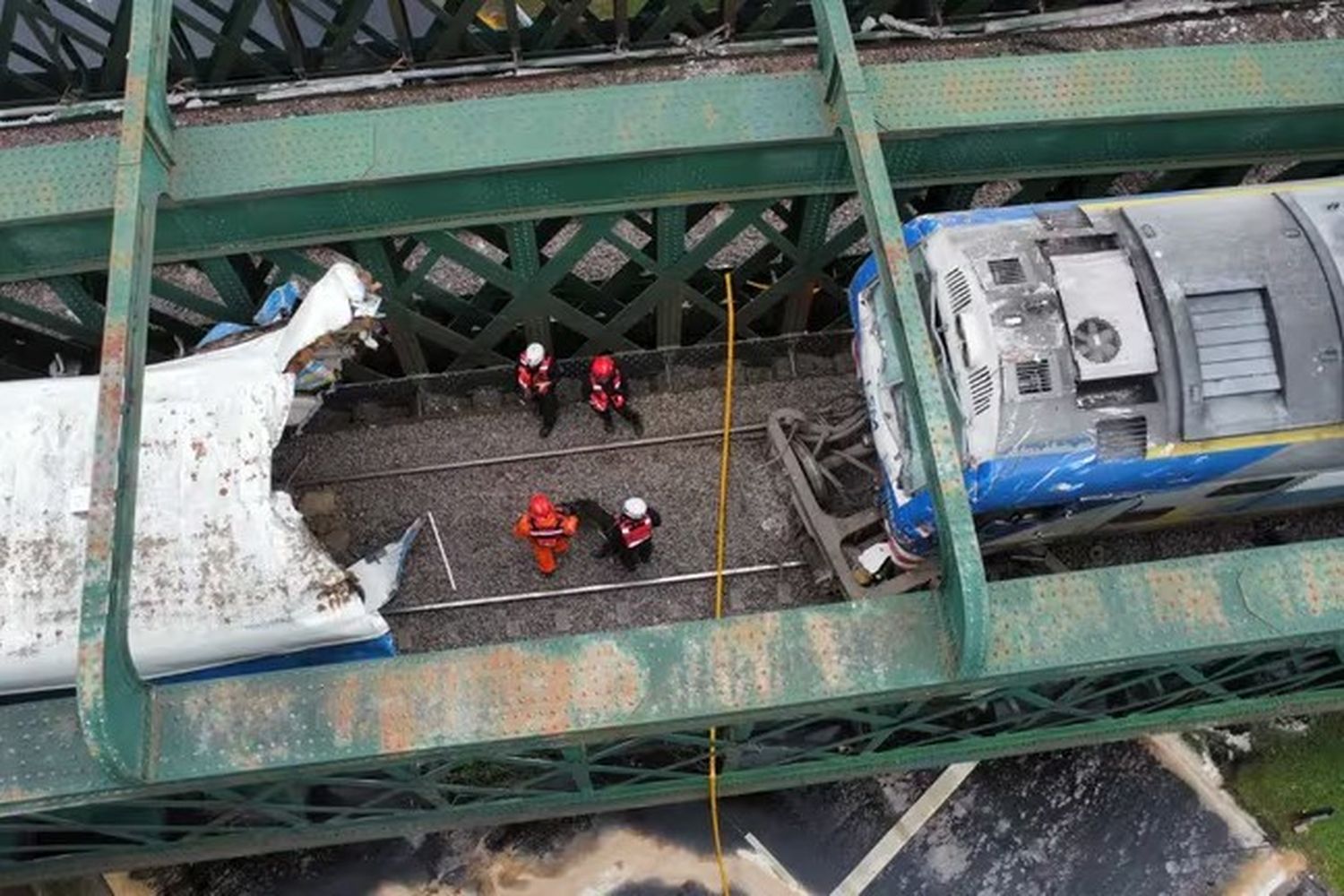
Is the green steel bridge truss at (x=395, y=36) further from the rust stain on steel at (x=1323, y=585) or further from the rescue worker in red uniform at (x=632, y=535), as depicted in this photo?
the rust stain on steel at (x=1323, y=585)

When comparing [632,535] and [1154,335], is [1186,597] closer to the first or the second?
[1154,335]

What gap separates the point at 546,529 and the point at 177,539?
102 inches

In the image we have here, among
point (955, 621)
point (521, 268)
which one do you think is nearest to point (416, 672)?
point (955, 621)

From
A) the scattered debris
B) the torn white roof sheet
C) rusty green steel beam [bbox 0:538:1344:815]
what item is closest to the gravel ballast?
the torn white roof sheet

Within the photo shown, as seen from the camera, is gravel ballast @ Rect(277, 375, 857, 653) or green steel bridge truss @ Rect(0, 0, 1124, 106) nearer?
gravel ballast @ Rect(277, 375, 857, 653)

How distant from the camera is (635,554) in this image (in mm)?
9148

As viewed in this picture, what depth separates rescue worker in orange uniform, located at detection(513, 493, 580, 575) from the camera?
862 cm

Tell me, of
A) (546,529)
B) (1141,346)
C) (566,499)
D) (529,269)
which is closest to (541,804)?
(546,529)

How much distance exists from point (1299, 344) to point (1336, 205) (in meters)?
1.17

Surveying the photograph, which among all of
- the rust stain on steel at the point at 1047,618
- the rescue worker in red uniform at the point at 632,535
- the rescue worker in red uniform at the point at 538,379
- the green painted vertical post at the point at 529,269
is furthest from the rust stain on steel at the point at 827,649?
the rescue worker in red uniform at the point at 538,379

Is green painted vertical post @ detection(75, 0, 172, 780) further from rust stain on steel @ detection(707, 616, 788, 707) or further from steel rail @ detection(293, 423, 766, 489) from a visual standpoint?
steel rail @ detection(293, 423, 766, 489)

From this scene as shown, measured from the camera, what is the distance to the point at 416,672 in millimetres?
5781

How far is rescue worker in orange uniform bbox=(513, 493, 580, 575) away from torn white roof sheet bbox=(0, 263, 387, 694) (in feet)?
5.19

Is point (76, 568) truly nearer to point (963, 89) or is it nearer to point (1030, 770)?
point (963, 89)
